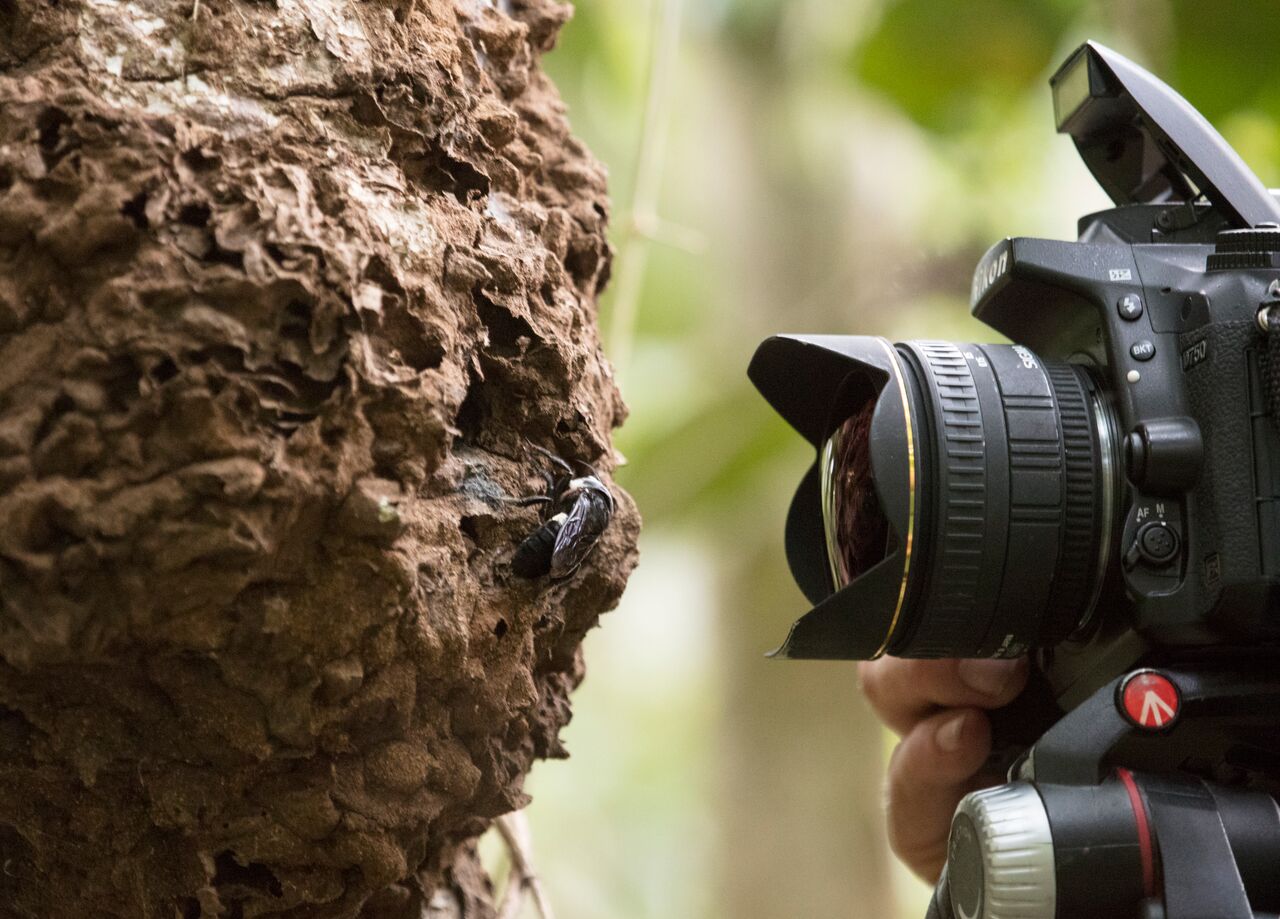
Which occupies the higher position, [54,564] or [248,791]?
[54,564]

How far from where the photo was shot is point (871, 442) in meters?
0.88

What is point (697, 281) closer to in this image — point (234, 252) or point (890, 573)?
point (890, 573)

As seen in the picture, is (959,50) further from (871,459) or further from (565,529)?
(565,529)

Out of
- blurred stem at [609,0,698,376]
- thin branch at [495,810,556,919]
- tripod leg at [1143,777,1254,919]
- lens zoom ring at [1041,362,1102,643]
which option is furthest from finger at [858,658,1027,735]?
blurred stem at [609,0,698,376]

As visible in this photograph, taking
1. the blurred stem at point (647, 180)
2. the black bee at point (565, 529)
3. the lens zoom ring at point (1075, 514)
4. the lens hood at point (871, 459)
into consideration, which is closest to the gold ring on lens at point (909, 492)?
the lens hood at point (871, 459)

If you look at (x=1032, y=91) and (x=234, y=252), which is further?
(x=1032, y=91)

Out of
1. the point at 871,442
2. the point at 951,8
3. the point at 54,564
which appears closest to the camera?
the point at 54,564

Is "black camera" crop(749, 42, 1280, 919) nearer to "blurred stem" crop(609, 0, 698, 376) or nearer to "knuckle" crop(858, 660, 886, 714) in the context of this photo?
"knuckle" crop(858, 660, 886, 714)

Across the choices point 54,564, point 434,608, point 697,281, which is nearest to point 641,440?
point 697,281

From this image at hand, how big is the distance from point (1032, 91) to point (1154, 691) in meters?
1.26

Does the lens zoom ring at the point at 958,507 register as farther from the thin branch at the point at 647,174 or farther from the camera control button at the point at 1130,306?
the thin branch at the point at 647,174

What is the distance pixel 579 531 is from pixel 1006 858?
344 mm

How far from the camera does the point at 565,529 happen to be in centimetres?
80

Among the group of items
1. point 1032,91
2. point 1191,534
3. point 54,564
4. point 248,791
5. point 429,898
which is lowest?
point 429,898
